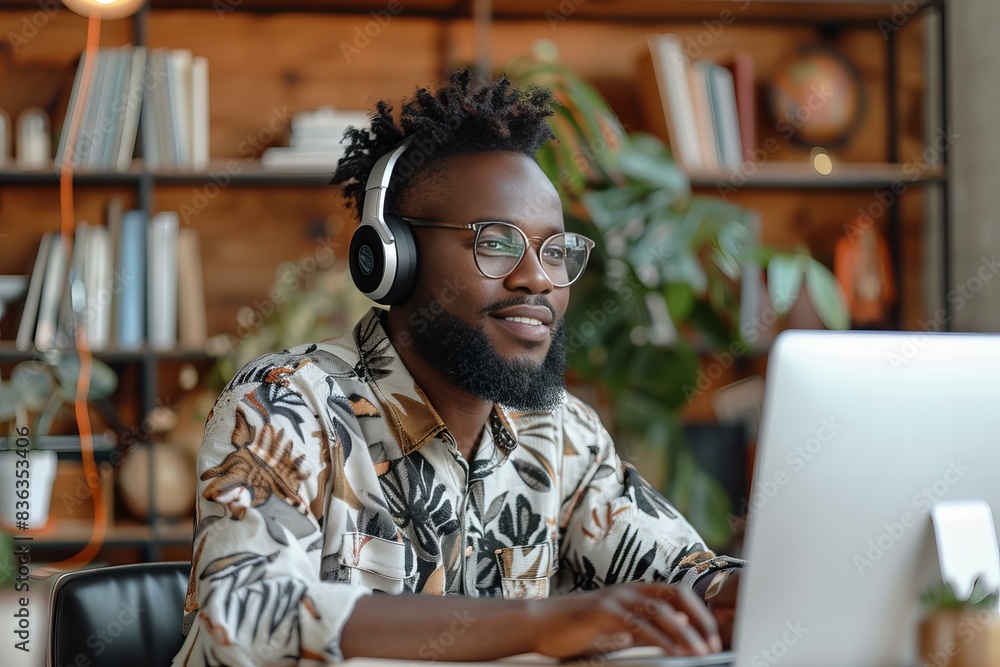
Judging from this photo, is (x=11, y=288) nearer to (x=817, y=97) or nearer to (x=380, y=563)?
(x=380, y=563)

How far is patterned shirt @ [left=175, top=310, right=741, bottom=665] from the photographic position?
868 millimetres

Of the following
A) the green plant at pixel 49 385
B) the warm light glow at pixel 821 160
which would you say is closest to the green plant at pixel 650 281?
the warm light glow at pixel 821 160

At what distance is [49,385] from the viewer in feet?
8.05

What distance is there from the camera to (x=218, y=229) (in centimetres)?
274

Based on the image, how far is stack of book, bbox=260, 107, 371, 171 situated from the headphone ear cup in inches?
55.9

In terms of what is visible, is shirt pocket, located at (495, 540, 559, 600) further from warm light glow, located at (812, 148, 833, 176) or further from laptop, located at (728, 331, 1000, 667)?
warm light glow, located at (812, 148, 833, 176)

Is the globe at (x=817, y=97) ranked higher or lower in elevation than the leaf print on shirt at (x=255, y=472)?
higher

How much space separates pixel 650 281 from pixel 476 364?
1.24 m

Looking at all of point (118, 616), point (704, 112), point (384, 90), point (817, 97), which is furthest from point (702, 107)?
point (118, 616)

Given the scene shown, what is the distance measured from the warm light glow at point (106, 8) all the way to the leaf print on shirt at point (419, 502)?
61.3 inches

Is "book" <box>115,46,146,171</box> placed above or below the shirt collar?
above

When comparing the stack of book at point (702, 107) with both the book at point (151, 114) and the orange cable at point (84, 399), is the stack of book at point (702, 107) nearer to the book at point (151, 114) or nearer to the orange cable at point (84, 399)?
the book at point (151, 114)

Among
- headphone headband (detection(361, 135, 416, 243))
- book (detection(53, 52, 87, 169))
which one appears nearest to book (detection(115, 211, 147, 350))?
book (detection(53, 52, 87, 169))

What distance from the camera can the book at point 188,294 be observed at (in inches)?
101
